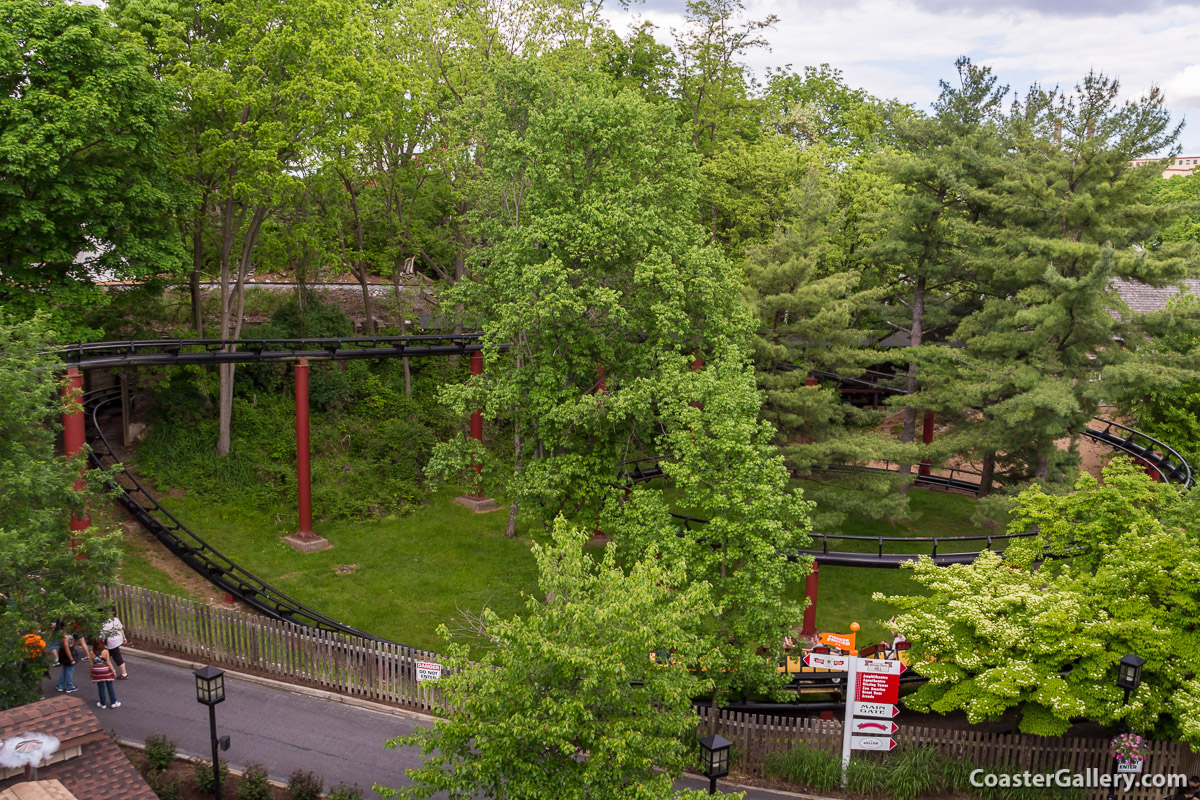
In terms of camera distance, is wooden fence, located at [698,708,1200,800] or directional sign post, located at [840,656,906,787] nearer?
directional sign post, located at [840,656,906,787]

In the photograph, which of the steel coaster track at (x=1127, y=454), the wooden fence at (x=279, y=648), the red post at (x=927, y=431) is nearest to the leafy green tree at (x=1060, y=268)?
Result: the steel coaster track at (x=1127, y=454)

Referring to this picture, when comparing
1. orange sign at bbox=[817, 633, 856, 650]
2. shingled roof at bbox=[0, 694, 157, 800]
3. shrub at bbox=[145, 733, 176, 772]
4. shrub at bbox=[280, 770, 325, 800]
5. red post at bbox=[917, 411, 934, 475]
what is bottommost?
shrub at bbox=[280, 770, 325, 800]

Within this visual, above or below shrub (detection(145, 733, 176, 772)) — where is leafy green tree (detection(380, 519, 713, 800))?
above

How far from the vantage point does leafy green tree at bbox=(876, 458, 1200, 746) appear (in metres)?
14.0

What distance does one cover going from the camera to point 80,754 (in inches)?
463

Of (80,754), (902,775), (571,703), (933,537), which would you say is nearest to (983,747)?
(902,775)

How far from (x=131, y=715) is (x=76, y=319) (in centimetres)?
1237

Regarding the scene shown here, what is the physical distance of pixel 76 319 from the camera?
2391cm

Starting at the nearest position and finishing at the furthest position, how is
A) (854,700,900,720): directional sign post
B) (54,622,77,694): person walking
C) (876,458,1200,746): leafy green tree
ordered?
(876,458,1200,746): leafy green tree
(854,700,900,720): directional sign post
(54,622,77,694): person walking

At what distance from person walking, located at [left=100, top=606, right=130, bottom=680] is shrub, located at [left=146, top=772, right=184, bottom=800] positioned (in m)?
3.53

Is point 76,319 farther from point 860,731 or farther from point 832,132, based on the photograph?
point 832,132

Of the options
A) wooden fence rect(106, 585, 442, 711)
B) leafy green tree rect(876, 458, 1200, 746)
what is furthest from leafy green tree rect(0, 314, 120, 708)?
leafy green tree rect(876, 458, 1200, 746)

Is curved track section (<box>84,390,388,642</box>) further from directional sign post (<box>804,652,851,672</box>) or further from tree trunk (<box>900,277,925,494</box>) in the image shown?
tree trunk (<box>900,277,925,494</box>)

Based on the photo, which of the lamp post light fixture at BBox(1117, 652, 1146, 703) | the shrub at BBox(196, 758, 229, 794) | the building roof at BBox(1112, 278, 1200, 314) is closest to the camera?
the lamp post light fixture at BBox(1117, 652, 1146, 703)
